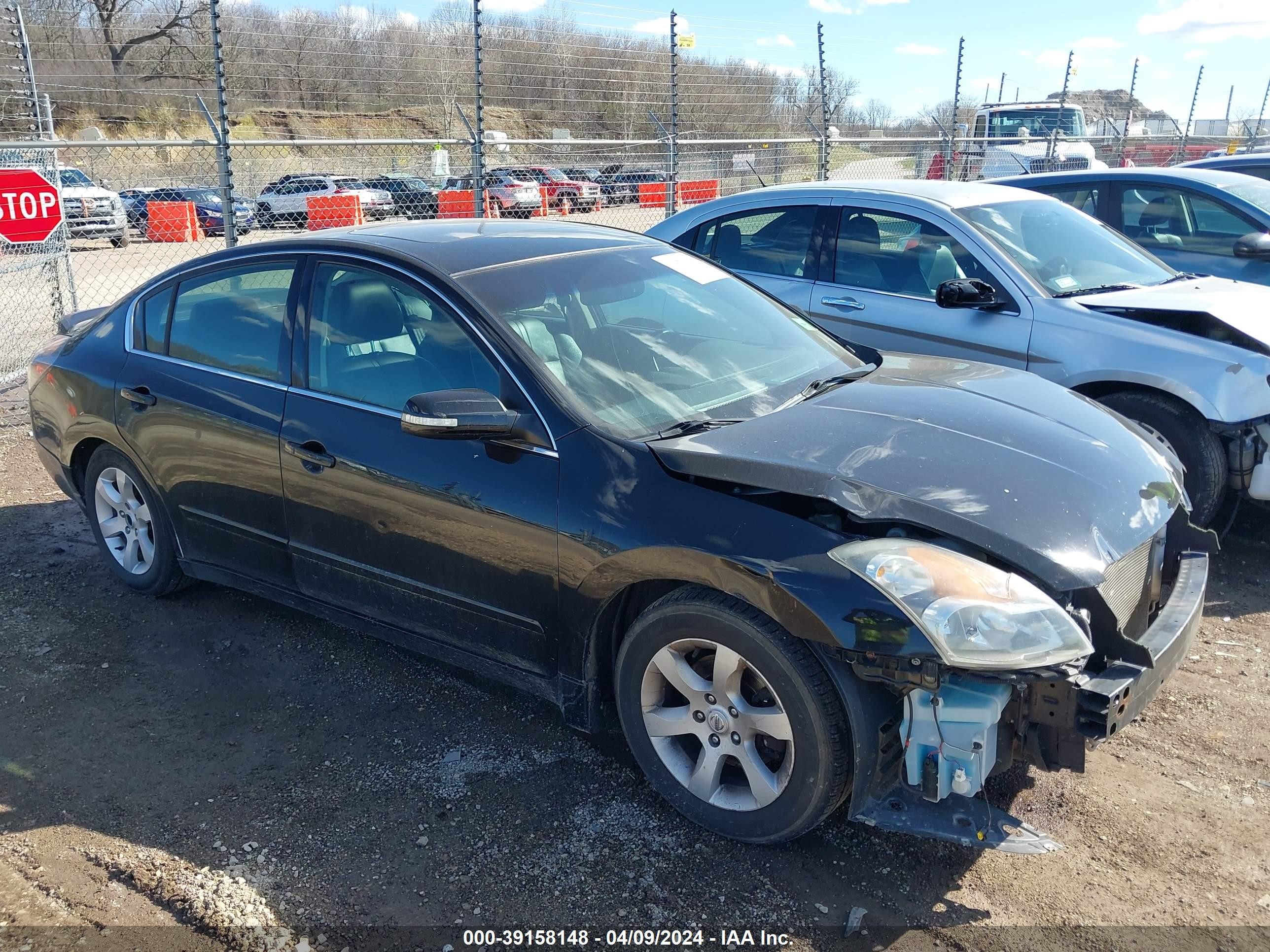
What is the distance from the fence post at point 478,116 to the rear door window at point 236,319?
4.78 metres

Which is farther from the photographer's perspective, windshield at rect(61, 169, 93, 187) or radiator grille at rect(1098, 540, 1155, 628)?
windshield at rect(61, 169, 93, 187)

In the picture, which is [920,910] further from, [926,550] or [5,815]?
[5,815]

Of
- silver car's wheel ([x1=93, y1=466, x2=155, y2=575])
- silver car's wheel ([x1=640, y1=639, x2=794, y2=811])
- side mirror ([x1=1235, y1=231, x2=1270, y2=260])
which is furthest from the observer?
side mirror ([x1=1235, y1=231, x2=1270, y2=260])

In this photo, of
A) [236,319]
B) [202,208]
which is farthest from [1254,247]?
→ [202,208]

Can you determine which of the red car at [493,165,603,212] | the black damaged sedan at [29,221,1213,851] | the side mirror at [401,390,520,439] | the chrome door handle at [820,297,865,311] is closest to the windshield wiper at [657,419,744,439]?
the black damaged sedan at [29,221,1213,851]

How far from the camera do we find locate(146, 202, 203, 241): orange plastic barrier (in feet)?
52.0

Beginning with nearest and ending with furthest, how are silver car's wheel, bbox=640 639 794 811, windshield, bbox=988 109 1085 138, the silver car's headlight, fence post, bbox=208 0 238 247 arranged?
the silver car's headlight, silver car's wheel, bbox=640 639 794 811, fence post, bbox=208 0 238 247, windshield, bbox=988 109 1085 138

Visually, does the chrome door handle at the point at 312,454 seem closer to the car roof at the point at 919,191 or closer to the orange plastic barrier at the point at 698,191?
the car roof at the point at 919,191

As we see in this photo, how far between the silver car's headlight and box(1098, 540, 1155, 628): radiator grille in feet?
0.84

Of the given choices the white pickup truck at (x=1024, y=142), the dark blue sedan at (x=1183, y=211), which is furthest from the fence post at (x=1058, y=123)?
the dark blue sedan at (x=1183, y=211)

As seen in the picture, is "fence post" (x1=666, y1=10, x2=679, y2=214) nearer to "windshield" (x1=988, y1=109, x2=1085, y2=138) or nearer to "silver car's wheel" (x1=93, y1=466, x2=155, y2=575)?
"silver car's wheel" (x1=93, y1=466, x2=155, y2=575)

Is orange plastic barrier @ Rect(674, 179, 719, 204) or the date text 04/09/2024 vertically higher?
orange plastic barrier @ Rect(674, 179, 719, 204)

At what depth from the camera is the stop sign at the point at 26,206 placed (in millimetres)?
7250

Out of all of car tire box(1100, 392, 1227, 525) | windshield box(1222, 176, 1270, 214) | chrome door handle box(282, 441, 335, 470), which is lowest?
car tire box(1100, 392, 1227, 525)
